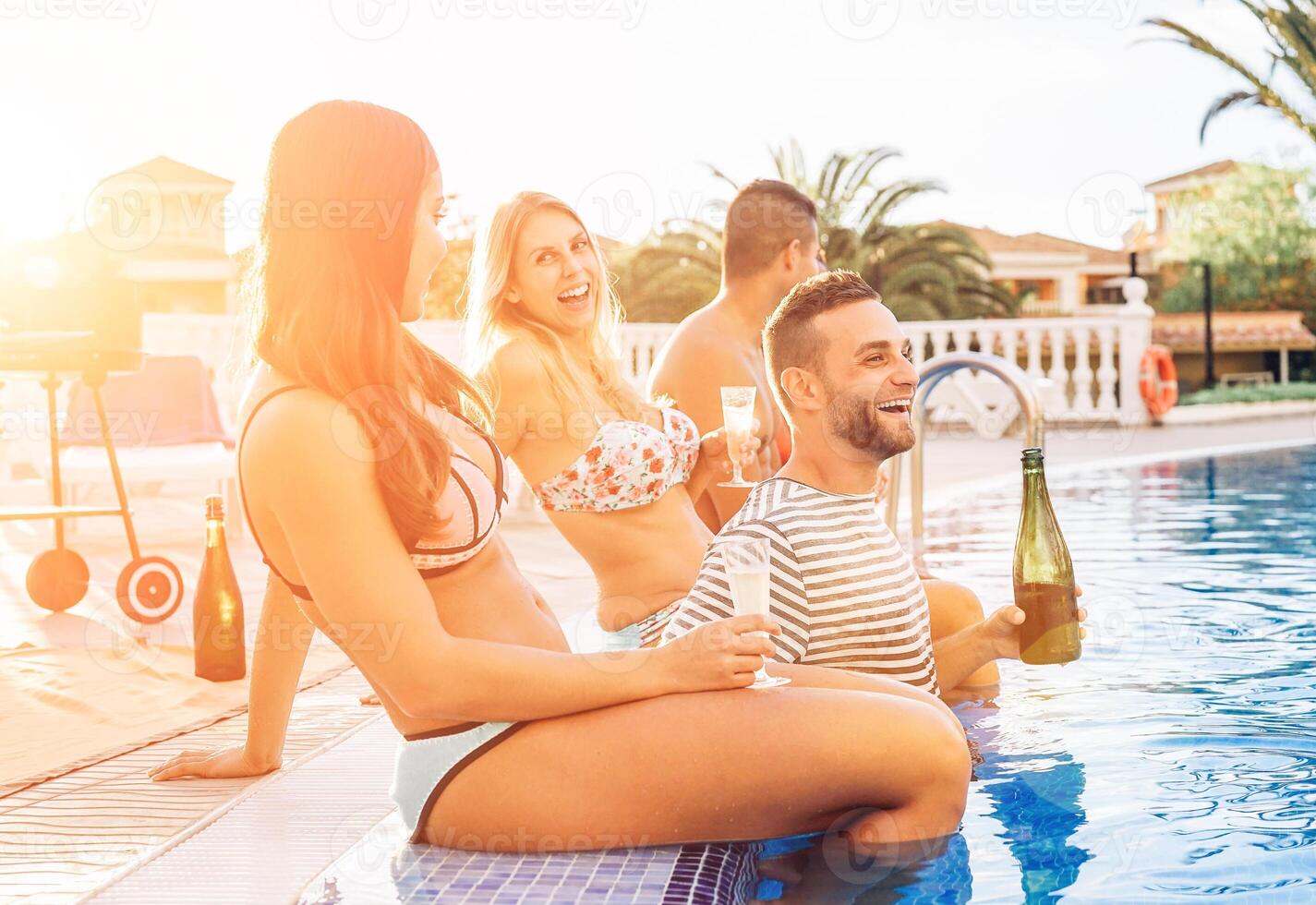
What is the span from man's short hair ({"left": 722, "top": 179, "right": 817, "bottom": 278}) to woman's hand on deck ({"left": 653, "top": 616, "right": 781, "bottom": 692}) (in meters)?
3.01

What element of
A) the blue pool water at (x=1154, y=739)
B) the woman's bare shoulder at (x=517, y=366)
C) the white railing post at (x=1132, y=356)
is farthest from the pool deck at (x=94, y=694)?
the white railing post at (x=1132, y=356)

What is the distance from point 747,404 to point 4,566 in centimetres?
581

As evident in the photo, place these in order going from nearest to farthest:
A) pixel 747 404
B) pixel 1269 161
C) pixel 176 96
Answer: pixel 747 404
pixel 176 96
pixel 1269 161

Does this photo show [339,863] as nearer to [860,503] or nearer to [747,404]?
[860,503]

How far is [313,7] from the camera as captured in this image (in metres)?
6.32

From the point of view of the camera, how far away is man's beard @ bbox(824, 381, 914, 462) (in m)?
2.90

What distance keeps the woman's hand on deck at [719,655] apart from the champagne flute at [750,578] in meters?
0.04

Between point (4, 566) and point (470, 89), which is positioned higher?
point (470, 89)

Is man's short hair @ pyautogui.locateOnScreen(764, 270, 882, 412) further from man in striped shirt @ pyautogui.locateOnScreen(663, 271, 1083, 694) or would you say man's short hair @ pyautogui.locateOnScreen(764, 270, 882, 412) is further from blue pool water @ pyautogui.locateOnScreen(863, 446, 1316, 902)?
blue pool water @ pyautogui.locateOnScreen(863, 446, 1316, 902)

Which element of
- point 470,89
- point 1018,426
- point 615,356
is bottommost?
point 1018,426

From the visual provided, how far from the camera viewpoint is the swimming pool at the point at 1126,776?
96.7 inches

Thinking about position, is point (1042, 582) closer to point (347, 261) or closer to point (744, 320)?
point (347, 261)

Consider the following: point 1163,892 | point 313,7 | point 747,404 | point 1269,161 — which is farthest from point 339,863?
point 1269,161

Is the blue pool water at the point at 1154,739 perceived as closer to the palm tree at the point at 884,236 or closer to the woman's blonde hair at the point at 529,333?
the woman's blonde hair at the point at 529,333
